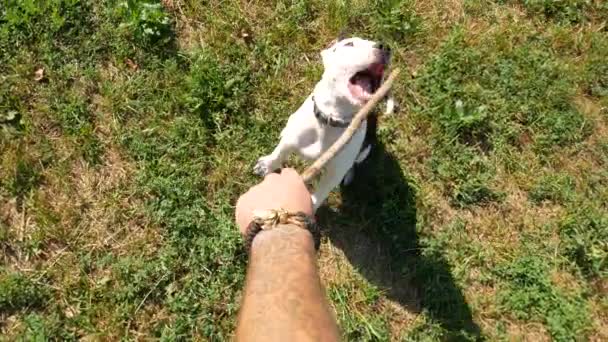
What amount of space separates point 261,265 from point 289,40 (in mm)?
3018

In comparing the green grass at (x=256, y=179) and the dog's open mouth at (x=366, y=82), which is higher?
the dog's open mouth at (x=366, y=82)

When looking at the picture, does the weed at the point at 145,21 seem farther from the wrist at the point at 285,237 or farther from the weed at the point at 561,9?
the weed at the point at 561,9

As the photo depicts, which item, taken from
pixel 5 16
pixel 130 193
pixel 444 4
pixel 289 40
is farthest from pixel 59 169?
pixel 444 4

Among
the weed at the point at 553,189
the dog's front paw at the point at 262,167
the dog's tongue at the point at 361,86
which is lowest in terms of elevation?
the weed at the point at 553,189

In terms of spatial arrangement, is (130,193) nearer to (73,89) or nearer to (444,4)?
(73,89)

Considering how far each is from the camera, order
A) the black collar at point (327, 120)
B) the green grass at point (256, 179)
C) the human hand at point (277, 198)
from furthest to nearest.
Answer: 1. the green grass at point (256, 179)
2. the black collar at point (327, 120)
3. the human hand at point (277, 198)

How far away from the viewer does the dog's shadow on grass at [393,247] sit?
4871 mm

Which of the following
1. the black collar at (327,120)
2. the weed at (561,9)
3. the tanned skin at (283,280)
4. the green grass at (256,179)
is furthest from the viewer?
the weed at (561,9)

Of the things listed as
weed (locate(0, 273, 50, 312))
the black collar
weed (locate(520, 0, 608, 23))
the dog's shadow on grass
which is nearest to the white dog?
the black collar

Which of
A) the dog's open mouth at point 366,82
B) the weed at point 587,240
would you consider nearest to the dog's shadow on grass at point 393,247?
the weed at point 587,240

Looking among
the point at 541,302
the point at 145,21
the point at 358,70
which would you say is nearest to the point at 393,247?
the point at 541,302

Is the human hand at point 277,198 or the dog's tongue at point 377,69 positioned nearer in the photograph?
the human hand at point 277,198

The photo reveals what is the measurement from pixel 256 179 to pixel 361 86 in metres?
1.51

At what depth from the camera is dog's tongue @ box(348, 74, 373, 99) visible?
147 inches
